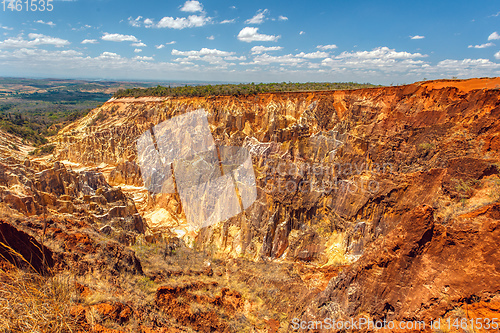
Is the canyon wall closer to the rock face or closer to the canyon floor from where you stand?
the canyon floor

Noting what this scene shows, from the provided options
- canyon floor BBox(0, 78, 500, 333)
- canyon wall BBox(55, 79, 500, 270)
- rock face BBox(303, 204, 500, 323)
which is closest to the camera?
canyon floor BBox(0, 78, 500, 333)

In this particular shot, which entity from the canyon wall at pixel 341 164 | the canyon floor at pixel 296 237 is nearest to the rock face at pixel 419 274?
the canyon floor at pixel 296 237

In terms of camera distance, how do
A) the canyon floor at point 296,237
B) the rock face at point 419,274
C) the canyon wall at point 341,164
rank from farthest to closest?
the canyon wall at point 341,164, the rock face at point 419,274, the canyon floor at point 296,237

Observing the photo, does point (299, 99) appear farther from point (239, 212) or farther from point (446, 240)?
point (446, 240)

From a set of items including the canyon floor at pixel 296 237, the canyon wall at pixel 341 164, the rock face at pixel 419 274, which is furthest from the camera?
the canyon wall at pixel 341 164

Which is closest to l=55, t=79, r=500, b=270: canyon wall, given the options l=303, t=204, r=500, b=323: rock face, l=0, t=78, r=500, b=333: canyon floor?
l=0, t=78, r=500, b=333: canyon floor

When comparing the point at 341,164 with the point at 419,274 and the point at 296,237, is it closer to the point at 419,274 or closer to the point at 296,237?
the point at 296,237

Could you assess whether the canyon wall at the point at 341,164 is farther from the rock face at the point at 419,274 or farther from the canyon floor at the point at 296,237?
the rock face at the point at 419,274

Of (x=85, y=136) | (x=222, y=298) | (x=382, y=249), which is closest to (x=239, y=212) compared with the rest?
(x=222, y=298)

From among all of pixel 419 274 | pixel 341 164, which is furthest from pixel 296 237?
pixel 419 274
